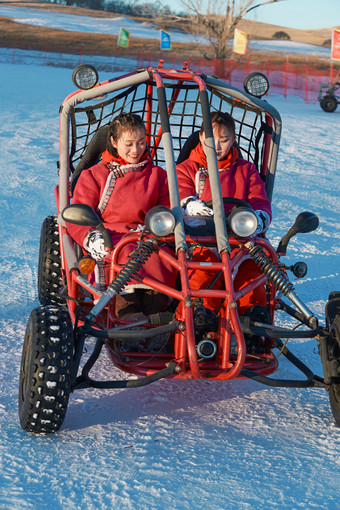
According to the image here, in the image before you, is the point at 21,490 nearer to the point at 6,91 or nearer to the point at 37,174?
the point at 37,174

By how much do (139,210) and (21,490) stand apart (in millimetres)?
1795

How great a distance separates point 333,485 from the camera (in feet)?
9.45

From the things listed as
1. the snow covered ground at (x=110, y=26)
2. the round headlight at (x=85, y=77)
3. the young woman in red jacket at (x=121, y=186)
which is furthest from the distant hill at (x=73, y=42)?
the young woman in red jacket at (x=121, y=186)

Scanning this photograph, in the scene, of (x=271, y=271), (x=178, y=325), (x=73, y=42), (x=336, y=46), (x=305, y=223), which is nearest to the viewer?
(x=178, y=325)


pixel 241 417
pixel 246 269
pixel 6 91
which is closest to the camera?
pixel 241 417

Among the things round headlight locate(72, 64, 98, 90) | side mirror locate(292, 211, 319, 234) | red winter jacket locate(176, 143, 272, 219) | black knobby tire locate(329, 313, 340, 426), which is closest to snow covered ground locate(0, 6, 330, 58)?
round headlight locate(72, 64, 98, 90)

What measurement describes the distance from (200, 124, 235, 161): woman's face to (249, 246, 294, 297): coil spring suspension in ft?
2.98

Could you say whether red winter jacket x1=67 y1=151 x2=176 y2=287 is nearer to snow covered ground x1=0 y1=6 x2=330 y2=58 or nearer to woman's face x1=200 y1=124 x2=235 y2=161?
woman's face x1=200 y1=124 x2=235 y2=161

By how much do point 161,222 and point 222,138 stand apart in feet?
3.29

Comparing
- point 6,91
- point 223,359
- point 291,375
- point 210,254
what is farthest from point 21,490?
point 6,91

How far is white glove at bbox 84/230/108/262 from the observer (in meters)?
3.71

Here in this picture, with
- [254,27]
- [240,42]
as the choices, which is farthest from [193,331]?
[254,27]

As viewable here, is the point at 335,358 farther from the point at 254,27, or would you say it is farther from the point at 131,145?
the point at 254,27

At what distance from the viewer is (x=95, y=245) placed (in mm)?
3744
